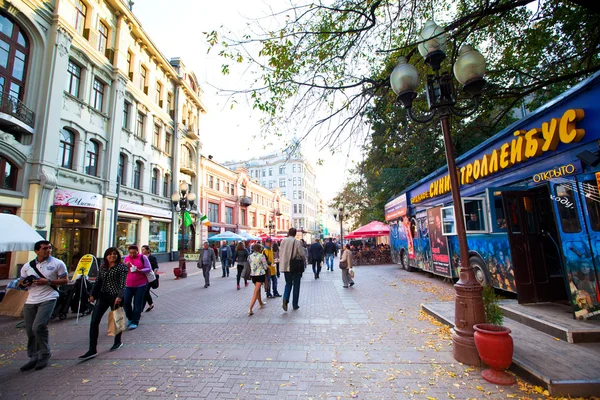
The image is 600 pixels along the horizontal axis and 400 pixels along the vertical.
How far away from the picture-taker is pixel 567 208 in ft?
16.1

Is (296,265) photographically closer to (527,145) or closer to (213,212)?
(527,145)

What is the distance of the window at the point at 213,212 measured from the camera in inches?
1343

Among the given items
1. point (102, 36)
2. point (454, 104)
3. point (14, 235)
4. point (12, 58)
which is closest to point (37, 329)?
point (14, 235)

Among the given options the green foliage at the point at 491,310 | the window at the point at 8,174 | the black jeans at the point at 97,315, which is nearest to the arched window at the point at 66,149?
the window at the point at 8,174

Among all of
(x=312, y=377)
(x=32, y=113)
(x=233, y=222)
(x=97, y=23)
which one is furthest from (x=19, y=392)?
(x=233, y=222)

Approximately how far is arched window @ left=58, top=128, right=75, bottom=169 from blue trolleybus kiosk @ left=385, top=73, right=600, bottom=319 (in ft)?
59.8

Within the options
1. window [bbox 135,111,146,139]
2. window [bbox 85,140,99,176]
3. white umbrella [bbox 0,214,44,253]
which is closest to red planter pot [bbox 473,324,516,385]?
white umbrella [bbox 0,214,44,253]

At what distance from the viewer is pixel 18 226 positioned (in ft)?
23.0

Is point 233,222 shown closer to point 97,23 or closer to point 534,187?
point 97,23

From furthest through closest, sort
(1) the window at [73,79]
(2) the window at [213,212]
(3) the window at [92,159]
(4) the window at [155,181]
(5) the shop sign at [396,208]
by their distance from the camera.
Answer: (2) the window at [213,212] < (4) the window at [155,181] < (3) the window at [92,159] < (1) the window at [73,79] < (5) the shop sign at [396,208]

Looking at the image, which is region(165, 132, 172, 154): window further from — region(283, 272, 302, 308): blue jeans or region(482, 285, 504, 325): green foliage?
region(482, 285, 504, 325): green foliage

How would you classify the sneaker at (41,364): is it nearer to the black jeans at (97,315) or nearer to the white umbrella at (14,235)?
the black jeans at (97,315)

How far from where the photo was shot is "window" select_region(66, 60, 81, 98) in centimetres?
1588

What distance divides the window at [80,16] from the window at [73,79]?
1968 mm
